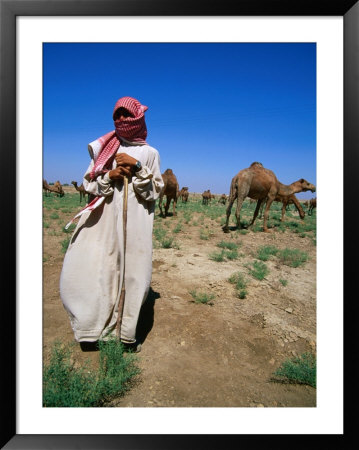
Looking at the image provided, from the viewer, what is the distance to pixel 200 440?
1604 millimetres

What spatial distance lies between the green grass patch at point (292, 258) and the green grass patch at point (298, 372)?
13.5ft

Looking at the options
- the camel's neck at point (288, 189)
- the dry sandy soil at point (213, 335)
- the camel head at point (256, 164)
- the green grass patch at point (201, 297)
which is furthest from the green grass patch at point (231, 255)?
the camel's neck at point (288, 189)

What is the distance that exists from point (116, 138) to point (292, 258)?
229 inches

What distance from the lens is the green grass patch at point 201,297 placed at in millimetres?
3873

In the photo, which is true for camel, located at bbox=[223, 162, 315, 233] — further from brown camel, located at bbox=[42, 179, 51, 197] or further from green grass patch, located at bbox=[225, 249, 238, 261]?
brown camel, located at bbox=[42, 179, 51, 197]

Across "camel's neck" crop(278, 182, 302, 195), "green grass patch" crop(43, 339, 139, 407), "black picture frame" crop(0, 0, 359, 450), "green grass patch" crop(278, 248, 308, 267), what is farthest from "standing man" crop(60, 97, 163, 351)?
"camel's neck" crop(278, 182, 302, 195)

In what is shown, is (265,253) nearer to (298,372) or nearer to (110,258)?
(298,372)

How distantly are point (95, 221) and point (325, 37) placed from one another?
7.77 feet

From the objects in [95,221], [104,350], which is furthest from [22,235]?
[104,350]

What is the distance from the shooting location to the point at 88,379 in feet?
6.52

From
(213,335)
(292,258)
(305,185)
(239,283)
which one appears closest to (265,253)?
(292,258)

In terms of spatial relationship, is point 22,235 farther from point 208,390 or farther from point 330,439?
point 330,439

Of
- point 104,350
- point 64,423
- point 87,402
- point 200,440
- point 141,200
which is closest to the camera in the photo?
point 200,440

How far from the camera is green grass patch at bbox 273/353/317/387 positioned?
226 cm
